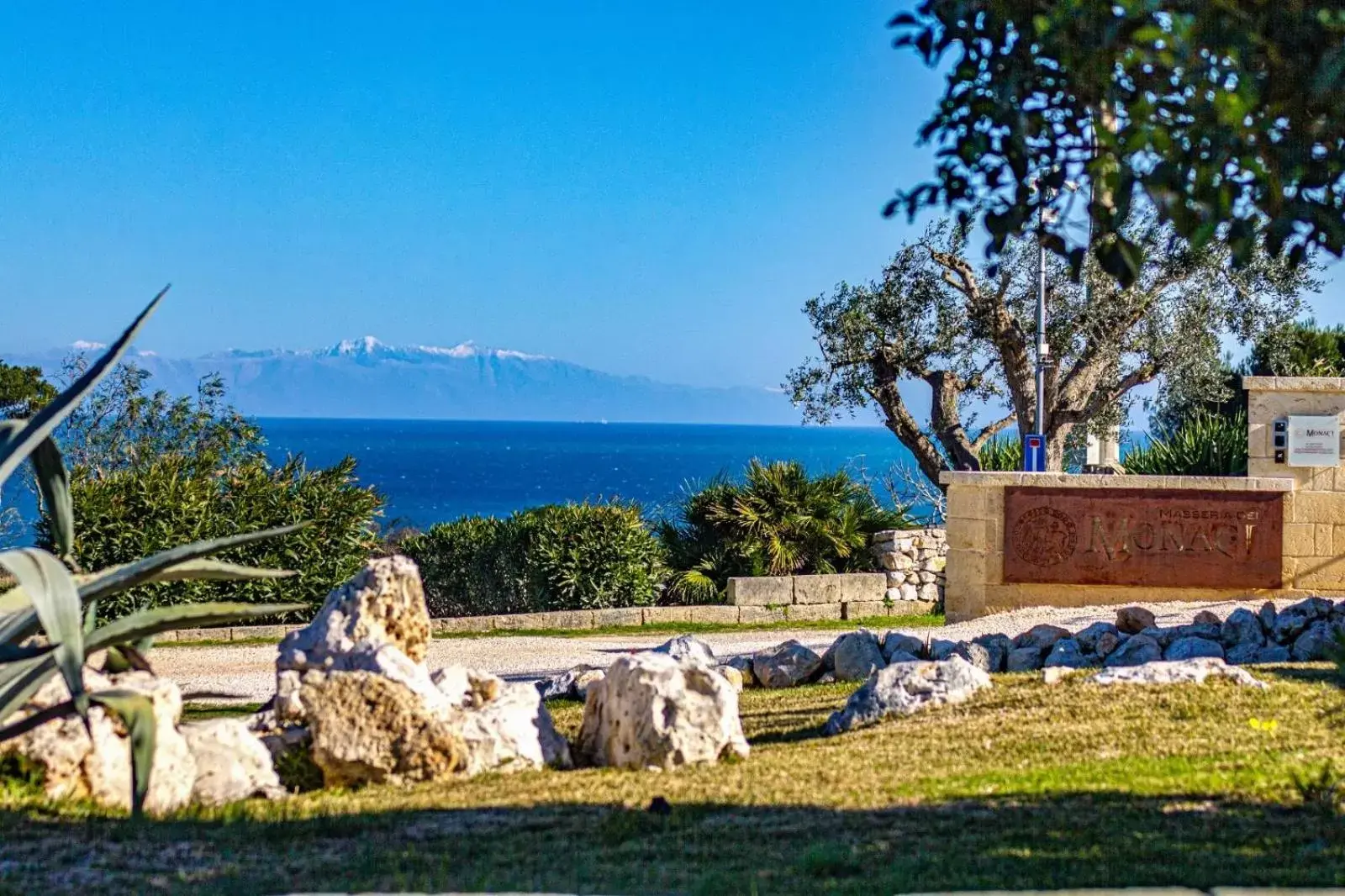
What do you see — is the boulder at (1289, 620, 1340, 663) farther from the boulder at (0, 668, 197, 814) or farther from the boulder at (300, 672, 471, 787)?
the boulder at (0, 668, 197, 814)

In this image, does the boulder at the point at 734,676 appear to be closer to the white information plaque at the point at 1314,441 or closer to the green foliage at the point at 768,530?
the white information plaque at the point at 1314,441

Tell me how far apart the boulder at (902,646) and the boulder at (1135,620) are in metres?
1.71

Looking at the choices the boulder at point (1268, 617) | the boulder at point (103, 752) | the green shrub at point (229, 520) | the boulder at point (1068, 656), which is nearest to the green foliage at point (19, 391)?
the green shrub at point (229, 520)

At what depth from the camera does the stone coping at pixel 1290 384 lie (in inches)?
593

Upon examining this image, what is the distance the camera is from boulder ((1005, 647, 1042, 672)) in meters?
10.9

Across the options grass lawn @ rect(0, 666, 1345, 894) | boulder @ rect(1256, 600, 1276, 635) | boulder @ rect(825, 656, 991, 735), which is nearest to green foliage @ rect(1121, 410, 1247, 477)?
boulder @ rect(1256, 600, 1276, 635)

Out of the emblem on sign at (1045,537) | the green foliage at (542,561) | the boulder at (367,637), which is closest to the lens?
the boulder at (367,637)

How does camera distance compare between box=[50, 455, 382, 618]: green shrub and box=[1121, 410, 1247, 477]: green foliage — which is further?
box=[1121, 410, 1247, 477]: green foliage

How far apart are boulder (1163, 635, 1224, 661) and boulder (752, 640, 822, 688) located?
9.02 ft

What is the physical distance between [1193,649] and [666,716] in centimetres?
531

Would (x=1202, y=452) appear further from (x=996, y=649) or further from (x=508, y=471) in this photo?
(x=508, y=471)

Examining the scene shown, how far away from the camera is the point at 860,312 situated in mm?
24094

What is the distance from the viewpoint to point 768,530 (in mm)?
19406

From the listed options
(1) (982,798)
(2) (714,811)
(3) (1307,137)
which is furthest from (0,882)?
(3) (1307,137)
